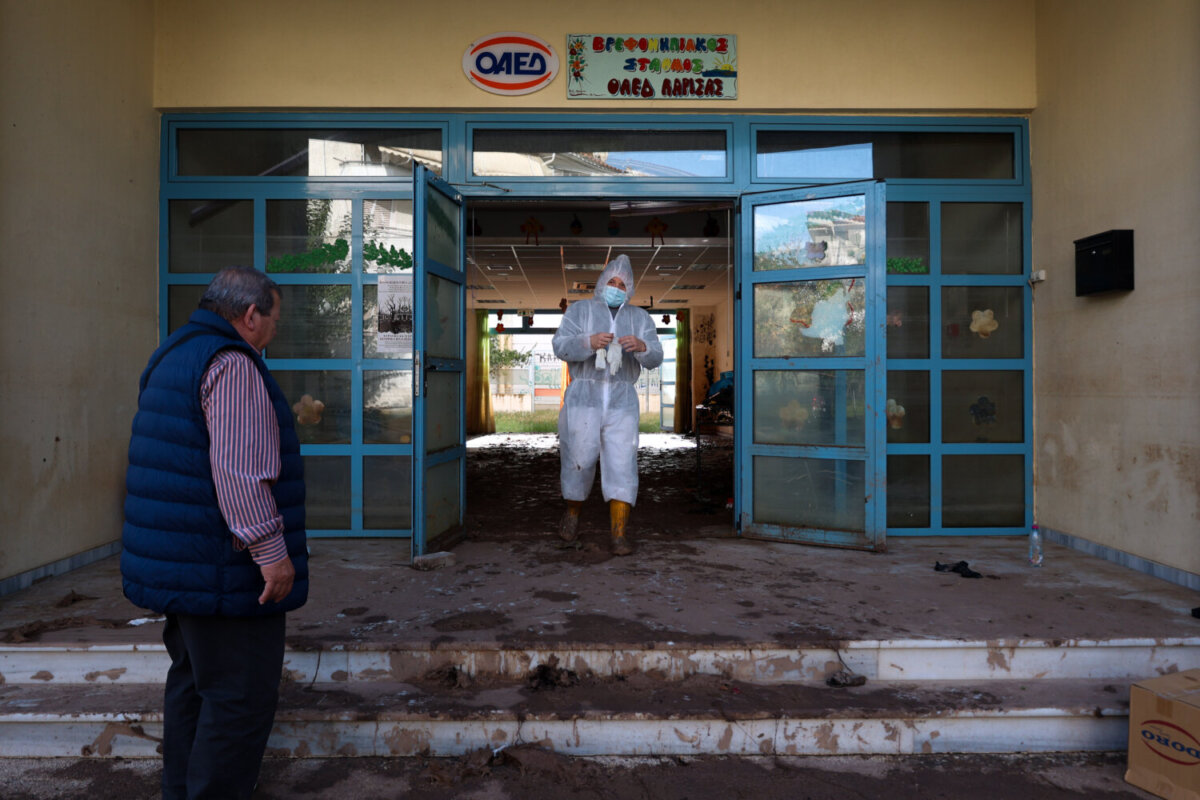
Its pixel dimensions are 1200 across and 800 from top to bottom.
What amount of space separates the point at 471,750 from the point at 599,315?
268cm

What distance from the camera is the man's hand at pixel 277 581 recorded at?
1.71 meters

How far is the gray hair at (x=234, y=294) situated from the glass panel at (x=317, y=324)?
2.74 m

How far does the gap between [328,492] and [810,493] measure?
2.98 meters

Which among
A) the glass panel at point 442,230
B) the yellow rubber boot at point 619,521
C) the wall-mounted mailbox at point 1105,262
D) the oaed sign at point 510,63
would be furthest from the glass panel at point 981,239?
the glass panel at point 442,230

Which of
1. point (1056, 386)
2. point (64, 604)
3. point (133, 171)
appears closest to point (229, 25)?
point (133, 171)

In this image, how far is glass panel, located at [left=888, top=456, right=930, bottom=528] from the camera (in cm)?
455

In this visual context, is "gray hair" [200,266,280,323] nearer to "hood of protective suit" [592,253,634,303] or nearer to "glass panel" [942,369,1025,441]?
"hood of protective suit" [592,253,634,303]

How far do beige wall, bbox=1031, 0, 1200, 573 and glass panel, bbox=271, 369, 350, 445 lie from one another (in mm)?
4349

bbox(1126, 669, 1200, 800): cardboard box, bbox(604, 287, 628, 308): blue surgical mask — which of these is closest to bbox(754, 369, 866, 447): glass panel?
bbox(604, 287, 628, 308): blue surgical mask

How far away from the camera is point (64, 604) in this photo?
3.08 m

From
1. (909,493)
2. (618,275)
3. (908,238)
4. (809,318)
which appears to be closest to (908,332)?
(908,238)

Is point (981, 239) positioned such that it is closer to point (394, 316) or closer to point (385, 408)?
point (394, 316)

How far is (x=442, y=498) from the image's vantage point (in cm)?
416

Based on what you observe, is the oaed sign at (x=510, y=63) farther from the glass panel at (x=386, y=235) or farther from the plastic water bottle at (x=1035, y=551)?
the plastic water bottle at (x=1035, y=551)
